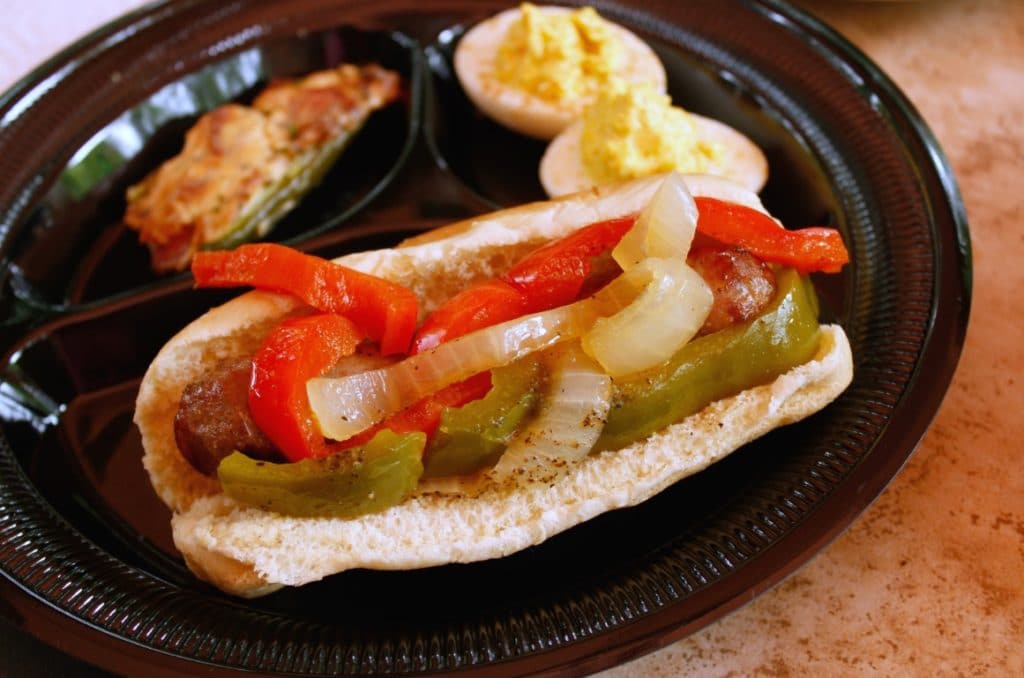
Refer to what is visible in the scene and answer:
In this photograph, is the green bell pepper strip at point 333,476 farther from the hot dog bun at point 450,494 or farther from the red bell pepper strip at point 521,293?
the red bell pepper strip at point 521,293

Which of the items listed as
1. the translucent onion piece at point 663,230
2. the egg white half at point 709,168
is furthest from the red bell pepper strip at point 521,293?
the egg white half at point 709,168

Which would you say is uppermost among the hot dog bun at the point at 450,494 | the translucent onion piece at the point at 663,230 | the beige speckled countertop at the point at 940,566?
the translucent onion piece at the point at 663,230

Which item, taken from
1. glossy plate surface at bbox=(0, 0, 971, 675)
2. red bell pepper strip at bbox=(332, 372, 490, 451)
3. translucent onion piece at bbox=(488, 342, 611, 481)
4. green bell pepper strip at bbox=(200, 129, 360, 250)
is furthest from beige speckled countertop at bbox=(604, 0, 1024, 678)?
green bell pepper strip at bbox=(200, 129, 360, 250)

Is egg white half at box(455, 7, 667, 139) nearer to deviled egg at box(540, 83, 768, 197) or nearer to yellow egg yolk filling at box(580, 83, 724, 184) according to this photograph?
deviled egg at box(540, 83, 768, 197)

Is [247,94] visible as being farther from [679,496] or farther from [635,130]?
[679,496]

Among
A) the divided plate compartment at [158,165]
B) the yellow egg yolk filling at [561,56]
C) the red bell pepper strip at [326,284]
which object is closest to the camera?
the red bell pepper strip at [326,284]

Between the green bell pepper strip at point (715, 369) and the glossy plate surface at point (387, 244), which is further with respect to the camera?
the green bell pepper strip at point (715, 369)
